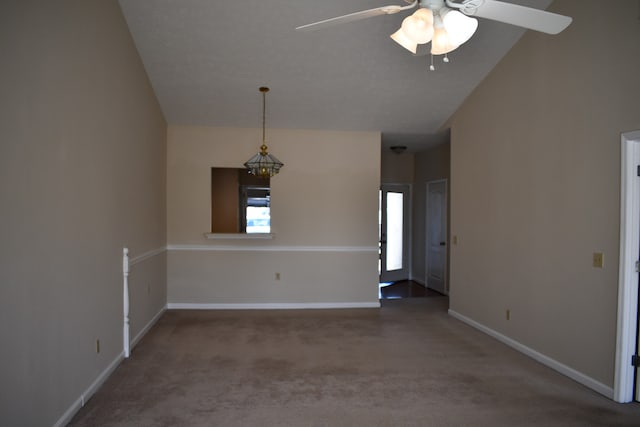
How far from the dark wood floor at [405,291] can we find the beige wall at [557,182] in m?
1.87

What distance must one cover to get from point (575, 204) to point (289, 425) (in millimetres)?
2898

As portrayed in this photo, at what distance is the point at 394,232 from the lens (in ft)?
27.0

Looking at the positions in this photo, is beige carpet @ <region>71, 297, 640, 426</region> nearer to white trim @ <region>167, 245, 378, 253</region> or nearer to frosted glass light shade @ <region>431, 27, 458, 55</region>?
white trim @ <region>167, 245, 378, 253</region>

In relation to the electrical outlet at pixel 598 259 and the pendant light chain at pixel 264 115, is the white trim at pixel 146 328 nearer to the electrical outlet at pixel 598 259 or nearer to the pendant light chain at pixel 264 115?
the pendant light chain at pixel 264 115

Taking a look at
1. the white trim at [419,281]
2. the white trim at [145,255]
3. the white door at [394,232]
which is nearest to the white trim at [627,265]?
the white trim at [145,255]

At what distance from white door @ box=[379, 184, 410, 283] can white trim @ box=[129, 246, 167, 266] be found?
4060 mm

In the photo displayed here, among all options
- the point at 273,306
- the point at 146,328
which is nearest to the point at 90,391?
the point at 146,328

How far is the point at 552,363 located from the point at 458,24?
10.3 feet

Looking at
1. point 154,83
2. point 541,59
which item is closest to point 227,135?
point 154,83

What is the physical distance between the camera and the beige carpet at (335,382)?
2832mm

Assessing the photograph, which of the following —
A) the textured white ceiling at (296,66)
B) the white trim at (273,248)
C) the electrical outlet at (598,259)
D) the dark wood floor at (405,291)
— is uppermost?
the textured white ceiling at (296,66)

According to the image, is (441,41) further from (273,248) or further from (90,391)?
(273,248)

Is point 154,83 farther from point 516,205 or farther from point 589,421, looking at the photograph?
point 589,421

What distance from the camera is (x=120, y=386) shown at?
10.8 feet
